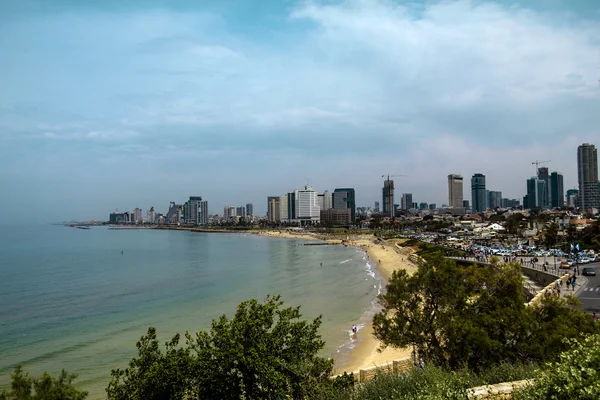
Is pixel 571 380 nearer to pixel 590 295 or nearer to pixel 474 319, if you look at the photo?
pixel 474 319

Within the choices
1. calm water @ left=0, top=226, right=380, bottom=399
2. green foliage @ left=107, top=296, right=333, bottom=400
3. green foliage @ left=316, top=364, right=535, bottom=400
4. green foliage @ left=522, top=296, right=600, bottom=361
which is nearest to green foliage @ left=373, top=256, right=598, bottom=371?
green foliage @ left=522, top=296, right=600, bottom=361

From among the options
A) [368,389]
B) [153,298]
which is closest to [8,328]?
[153,298]

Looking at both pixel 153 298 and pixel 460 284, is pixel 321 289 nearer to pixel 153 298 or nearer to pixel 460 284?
pixel 153 298

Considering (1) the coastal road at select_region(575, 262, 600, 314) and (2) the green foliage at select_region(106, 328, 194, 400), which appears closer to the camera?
(2) the green foliage at select_region(106, 328, 194, 400)

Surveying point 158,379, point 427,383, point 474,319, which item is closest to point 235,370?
point 158,379

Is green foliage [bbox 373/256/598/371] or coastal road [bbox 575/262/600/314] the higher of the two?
green foliage [bbox 373/256/598/371]

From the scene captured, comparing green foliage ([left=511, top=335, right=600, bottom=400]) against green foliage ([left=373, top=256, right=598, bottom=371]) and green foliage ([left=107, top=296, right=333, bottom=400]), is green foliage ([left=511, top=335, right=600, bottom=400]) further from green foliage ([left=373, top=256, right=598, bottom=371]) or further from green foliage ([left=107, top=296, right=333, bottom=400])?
green foliage ([left=107, top=296, right=333, bottom=400])

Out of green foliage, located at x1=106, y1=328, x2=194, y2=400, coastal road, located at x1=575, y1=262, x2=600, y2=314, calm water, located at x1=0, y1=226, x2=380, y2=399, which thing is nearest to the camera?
green foliage, located at x1=106, y1=328, x2=194, y2=400
